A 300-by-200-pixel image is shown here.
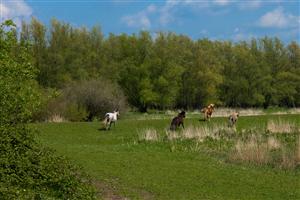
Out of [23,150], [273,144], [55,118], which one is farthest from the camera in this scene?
[55,118]

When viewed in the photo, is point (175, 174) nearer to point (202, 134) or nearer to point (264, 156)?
point (264, 156)

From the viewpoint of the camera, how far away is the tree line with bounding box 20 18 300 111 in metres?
A: 50.4

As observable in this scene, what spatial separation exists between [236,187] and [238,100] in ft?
188

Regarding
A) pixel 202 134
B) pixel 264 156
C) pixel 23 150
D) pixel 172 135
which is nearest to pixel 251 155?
pixel 264 156

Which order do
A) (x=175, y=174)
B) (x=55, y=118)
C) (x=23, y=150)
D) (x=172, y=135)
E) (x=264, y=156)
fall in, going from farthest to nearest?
(x=55, y=118)
(x=172, y=135)
(x=264, y=156)
(x=175, y=174)
(x=23, y=150)

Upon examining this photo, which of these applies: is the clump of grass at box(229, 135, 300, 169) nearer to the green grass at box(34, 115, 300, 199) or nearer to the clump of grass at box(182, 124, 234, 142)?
the green grass at box(34, 115, 300, 199)

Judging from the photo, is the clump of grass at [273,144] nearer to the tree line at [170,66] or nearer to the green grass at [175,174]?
the green grass at [175,174]

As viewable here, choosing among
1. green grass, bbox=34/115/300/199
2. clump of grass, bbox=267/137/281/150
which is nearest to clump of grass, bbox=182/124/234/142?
green grass, bbox=34/115/300/199

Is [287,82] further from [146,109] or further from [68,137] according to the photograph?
[68,137]

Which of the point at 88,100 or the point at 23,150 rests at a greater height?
the point at 88,100

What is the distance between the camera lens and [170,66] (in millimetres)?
58188

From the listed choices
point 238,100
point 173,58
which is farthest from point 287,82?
point 173,58

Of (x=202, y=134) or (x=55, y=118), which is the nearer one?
(x=202, y=134)

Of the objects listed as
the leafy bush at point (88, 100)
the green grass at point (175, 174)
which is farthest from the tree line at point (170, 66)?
the green grass at point (175, 174)
